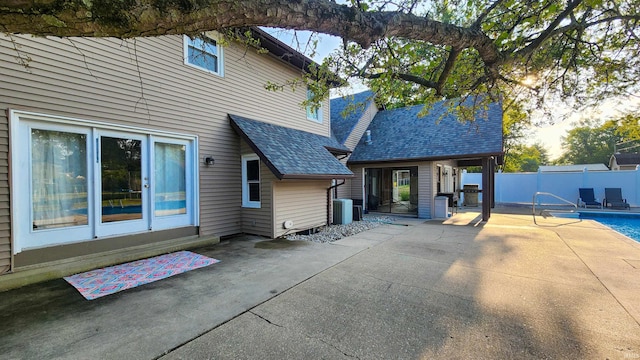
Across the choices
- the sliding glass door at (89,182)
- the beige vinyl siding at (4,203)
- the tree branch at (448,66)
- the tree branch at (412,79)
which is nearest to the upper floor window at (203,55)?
the sliding glass door at (89,182)

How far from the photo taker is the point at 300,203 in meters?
7.66

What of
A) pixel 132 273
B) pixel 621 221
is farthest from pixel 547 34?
pixel 621 221

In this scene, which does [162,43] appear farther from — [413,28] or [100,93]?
[413,28]

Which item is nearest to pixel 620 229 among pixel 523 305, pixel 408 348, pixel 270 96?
pixel 523 305

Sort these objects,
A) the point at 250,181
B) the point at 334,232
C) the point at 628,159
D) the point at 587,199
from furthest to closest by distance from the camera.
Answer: the point at 628,159 < the point at 587,199 < the point at 334,232 < the point at 250,181

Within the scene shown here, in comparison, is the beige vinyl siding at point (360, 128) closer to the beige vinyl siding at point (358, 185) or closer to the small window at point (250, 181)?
the beige vinyl siding at point (358, 185)

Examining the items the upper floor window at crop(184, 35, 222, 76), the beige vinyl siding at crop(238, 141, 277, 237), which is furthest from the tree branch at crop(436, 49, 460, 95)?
the upper floor window at crop(184, 35, 222, 76)

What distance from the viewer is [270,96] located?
27.7 feet

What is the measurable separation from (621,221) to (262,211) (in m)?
15.6

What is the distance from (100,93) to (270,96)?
450cm

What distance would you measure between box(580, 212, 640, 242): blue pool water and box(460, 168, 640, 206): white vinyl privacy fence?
3283 millimetres

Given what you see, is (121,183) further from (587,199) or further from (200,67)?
(587,199)

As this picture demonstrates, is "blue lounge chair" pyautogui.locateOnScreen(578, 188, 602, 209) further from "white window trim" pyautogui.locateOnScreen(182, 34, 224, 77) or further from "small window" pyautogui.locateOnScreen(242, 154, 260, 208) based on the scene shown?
"white window trim" pyautogui.locateOnScreen(182, 34, 224, 77)

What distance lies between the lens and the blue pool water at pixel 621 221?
31.8ft
